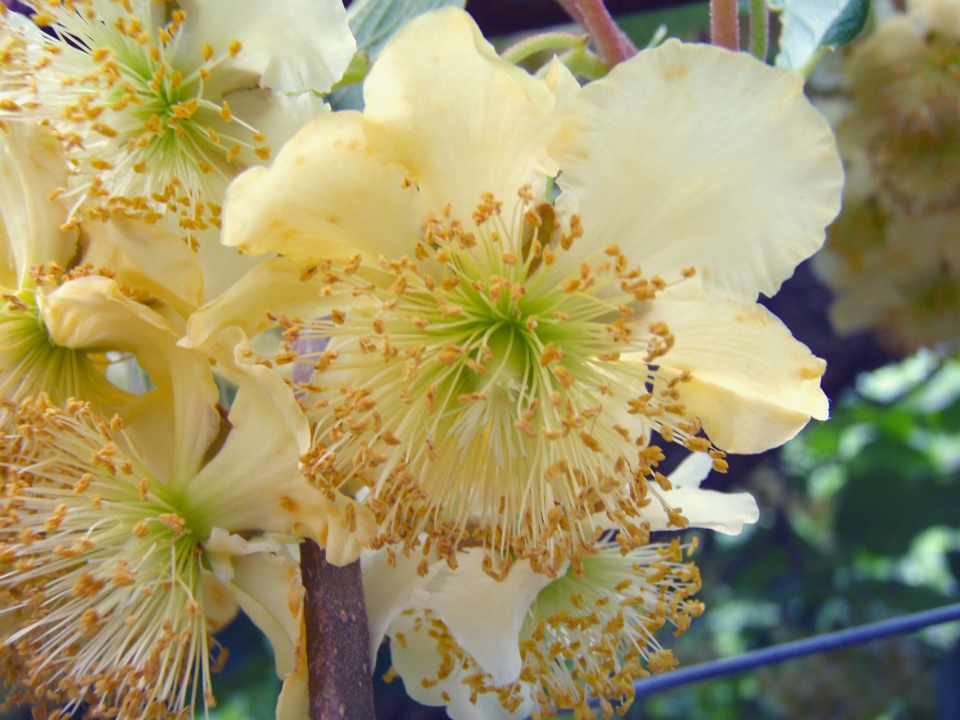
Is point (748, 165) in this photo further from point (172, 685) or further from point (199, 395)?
point (172, 685)

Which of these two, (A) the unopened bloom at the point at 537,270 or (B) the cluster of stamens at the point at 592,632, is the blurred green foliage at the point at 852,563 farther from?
(A) the unopened bloom at the point at 537,270

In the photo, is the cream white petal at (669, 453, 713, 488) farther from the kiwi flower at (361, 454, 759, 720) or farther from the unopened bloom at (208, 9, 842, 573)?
the unopened bloom at (208, 9, 842, 573)

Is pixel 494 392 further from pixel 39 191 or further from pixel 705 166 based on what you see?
pixel 39 191

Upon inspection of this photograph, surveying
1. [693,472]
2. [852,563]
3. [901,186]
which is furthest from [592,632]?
[852,563]

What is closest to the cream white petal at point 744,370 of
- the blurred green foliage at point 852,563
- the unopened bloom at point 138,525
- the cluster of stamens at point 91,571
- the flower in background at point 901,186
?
the unopened bloom at point 138,525

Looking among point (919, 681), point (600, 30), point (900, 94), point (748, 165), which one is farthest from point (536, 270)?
point (919, 681)

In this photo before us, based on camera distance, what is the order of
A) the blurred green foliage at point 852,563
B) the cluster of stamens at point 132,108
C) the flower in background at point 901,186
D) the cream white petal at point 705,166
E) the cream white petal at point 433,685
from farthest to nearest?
the blurred green foliage at point 852,563 < the flower in background at point 901,186 < the cream white petal at point 433,685 < the cluster of stamens at point 132,108 < the cream white petal at point 705,166

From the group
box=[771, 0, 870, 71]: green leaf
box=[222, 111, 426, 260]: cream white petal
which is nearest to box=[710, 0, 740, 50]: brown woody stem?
box=[771, 0, 870, 71]: green leaf
